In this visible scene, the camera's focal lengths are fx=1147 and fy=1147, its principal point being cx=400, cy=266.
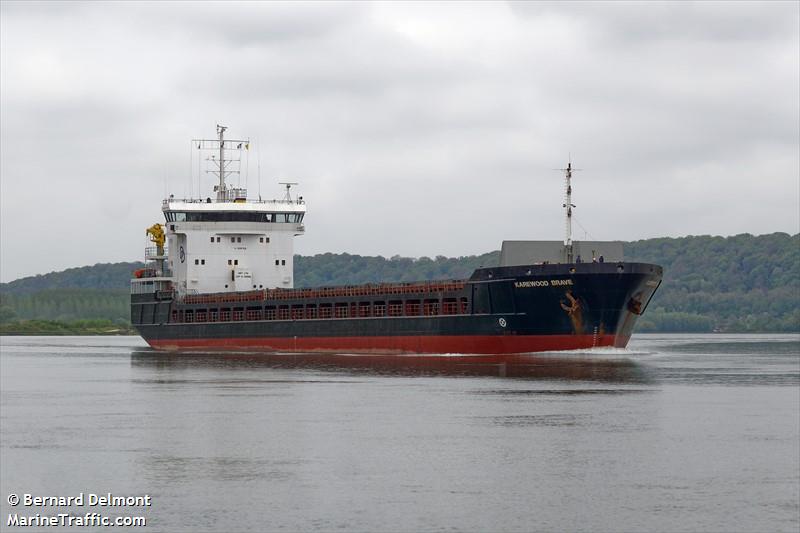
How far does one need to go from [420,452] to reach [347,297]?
43.3 m

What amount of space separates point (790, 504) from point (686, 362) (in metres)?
44.5

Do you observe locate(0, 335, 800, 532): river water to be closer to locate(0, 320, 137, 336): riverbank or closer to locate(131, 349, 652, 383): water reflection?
locate(131, 349, 652, 383): water reflection

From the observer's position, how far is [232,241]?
282 ft

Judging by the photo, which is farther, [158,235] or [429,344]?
[158,235]

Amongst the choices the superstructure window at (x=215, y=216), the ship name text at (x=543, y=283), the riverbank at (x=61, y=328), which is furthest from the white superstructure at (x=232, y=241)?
the riverbank at (x=61, y=328)

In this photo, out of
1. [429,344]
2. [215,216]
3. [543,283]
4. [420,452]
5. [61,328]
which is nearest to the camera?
[420,452]

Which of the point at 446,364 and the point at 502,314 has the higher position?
the point at 502,314

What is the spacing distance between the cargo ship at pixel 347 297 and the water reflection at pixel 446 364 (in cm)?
108

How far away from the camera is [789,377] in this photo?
2007 inches

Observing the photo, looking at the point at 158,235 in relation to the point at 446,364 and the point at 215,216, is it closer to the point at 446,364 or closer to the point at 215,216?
the point at 215,216

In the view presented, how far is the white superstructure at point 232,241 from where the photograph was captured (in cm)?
8525

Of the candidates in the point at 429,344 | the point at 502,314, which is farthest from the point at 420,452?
the point at 429,344

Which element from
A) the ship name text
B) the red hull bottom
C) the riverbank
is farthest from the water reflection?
the riverbank

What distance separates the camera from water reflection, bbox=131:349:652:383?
164 ft
